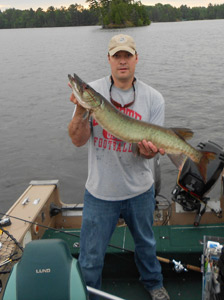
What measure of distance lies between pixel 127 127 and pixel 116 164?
304 mm

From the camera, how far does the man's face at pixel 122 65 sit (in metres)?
2.85

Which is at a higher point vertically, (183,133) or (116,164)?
(183,133)

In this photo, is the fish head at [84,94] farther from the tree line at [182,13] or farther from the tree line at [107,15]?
the tree line at [182,13]

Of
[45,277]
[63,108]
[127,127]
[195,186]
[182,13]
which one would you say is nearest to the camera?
[45,277]

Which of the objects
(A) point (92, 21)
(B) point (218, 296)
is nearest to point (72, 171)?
(B) point (218, 296)

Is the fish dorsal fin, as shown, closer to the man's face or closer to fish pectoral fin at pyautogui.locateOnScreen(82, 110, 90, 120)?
the man's face

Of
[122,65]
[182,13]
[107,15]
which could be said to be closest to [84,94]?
[122,65]

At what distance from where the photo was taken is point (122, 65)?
2.86 meters

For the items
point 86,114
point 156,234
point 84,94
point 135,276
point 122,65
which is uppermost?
point 122,65

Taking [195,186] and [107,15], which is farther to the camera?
[107,15]

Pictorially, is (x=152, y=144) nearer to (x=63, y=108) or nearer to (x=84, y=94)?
(x=84, y=94)

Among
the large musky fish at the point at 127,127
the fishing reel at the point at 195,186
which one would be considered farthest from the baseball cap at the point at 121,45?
the fishing reel at the point at 195,186

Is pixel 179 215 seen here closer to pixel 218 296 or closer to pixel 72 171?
pixel 218 296

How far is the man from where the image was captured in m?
2.90
